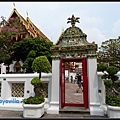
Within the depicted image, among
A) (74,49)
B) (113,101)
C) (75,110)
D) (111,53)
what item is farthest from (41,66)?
(111,53)

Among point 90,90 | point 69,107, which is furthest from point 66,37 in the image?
point 69,107

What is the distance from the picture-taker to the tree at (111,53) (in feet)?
54.0

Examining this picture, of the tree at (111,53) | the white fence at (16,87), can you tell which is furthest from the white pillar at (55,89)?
the tree at (111,53)

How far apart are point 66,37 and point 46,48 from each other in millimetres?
10374

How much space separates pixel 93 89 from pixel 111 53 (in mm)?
12521

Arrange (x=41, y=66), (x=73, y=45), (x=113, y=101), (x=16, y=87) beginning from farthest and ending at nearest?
(x=16, y=87) < (x=73, y=45) < (x=41, y=66) < (x=113, y=101)

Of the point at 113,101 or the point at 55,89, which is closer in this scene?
the point at 113,101

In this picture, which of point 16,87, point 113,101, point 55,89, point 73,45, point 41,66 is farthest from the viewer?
point 16,87

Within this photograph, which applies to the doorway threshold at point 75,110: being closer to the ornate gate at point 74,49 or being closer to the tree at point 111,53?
the ornate gate at point 74,49

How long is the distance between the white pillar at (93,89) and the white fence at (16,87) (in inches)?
64.3

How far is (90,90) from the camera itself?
18.1 feet

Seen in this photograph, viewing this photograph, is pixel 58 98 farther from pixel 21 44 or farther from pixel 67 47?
pixel 21 44

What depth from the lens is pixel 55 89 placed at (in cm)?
579

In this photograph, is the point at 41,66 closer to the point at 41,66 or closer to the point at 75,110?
the point at 41,66
